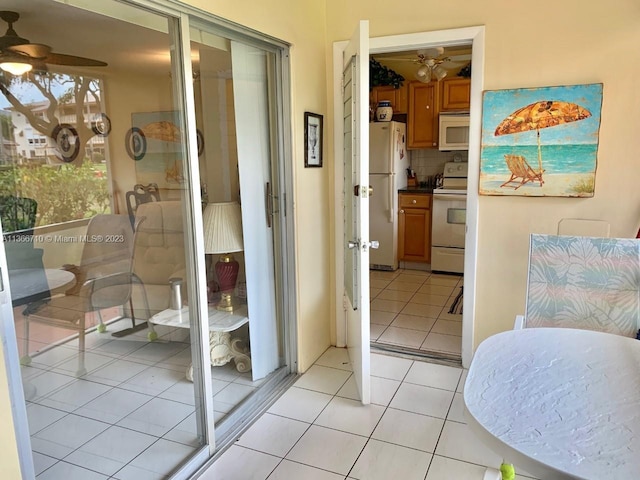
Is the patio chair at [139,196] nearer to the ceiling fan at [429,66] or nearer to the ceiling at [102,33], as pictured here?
the ceiling at [102,33]

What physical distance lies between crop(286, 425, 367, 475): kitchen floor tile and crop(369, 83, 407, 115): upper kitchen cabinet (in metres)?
4.01

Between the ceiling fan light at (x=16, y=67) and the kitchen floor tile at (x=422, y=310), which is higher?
the ceiling fan light at (x=16, y=67)

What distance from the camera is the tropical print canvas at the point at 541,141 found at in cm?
263

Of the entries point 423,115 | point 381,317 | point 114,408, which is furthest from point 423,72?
point 114,408

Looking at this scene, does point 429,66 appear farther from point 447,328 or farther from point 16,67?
point 16,67

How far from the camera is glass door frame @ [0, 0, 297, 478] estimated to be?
1392 millimetres

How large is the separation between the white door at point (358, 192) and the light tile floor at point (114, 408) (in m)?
0.82

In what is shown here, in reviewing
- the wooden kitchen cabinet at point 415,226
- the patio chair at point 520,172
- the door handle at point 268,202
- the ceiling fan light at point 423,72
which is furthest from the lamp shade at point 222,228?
the wooden kitchen cabinet at point 415,226

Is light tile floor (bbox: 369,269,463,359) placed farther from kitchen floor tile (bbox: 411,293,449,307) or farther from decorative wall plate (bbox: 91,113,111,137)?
decorative wall plate (bbox: 91,113,111,137)

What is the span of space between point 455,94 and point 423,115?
403 millimetres

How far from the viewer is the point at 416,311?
412 centimetres

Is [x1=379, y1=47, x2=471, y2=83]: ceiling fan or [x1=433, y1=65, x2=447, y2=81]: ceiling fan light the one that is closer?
[x1=379, y1=47, x2=471, y2=83]: ceiling fan

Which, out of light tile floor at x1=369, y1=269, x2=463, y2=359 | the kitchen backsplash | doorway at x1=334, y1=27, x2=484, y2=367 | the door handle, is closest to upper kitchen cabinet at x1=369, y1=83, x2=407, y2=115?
the kitchen backsplash

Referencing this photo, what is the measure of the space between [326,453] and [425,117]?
408 cm
